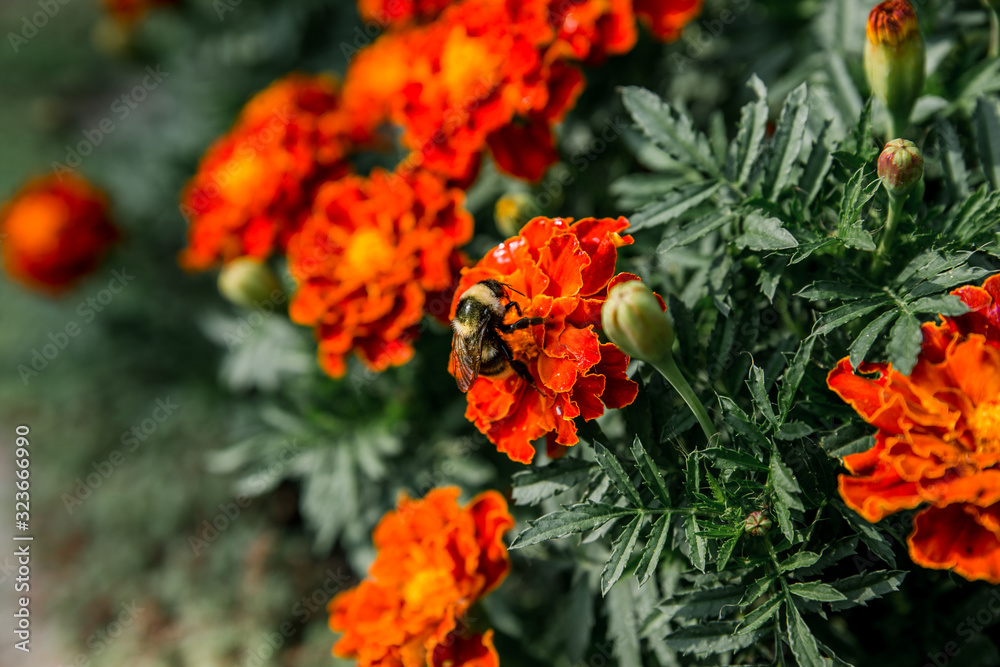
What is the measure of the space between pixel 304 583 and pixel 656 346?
2252mm

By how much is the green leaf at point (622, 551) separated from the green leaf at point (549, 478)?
0.15 metres

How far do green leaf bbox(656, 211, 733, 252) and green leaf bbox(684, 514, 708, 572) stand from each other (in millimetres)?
465

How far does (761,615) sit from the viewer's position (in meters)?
1.14

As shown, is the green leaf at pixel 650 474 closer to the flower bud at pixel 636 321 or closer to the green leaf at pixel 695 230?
the flower bud at pixel 636 321

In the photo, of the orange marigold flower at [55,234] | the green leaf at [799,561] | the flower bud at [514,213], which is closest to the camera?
the green leaf at [799,561]

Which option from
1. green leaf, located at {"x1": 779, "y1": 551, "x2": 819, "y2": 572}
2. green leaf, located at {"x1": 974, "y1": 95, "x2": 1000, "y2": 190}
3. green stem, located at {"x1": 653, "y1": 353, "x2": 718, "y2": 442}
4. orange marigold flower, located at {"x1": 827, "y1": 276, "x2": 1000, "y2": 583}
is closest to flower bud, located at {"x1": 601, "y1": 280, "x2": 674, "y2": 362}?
green stem, located at {"x1": 653, "y1": 353, "x2": 718, "y2": 442}

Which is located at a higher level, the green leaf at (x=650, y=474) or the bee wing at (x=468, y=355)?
the bee wing at (x=468, y=355)

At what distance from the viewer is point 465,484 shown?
205cm

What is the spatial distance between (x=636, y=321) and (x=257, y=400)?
2.23m

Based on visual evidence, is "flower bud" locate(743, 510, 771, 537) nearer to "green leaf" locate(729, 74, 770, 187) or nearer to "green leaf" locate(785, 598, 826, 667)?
"green leaf" locate(785, 598, 826, 667)

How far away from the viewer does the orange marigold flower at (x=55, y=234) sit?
2994 millimetres

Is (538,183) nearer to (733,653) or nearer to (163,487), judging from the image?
(733,653)

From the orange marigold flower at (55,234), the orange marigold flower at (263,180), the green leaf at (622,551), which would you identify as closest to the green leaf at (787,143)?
the green leaf at (622,551)

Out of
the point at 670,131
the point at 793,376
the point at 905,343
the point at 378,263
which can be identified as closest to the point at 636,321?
the point at 793,376
